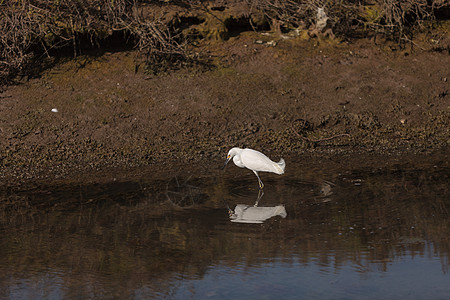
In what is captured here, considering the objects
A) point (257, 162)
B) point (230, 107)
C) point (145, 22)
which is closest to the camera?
point (257, 162)

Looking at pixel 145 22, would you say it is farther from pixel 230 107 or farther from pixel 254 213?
pixel 254 213

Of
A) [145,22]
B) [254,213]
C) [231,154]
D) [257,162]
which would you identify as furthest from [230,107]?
[254,213]

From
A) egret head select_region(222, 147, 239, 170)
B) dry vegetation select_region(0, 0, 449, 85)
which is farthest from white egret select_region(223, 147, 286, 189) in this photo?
dry vegetation select_region(0, 0, 449, 85)

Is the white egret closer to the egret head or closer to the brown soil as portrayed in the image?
the egret head

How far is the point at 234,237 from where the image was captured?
18.0ft

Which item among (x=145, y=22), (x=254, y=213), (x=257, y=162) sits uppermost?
(x=145, y=22)

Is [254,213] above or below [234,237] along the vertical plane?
below

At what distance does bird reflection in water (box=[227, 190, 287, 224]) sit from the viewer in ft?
19.7

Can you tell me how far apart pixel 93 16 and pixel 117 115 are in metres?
2.09

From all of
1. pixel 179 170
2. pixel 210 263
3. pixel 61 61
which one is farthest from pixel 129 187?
pixel 61 61

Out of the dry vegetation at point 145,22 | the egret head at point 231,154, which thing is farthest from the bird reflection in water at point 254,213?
the dry vegetation at point 145,22

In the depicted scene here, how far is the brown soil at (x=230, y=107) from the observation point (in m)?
8.62

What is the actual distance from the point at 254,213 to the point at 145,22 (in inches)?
202

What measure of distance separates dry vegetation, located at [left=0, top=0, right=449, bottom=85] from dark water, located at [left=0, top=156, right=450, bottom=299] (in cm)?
322
